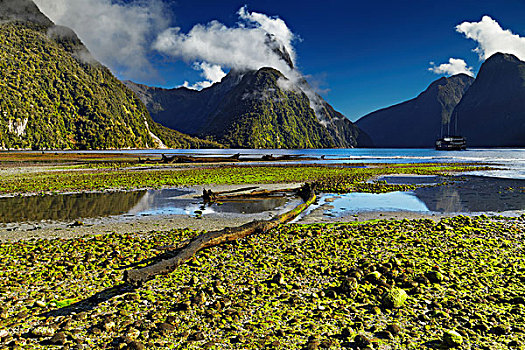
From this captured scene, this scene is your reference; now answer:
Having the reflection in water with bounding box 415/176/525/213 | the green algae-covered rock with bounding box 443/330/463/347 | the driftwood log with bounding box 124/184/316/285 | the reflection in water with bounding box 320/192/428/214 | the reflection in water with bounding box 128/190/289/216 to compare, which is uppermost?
the driftwood log with bounding box 124/184/316/285

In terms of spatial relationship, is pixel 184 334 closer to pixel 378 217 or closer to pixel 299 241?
pixel 299 241

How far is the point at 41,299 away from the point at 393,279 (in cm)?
962

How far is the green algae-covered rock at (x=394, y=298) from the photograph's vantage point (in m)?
7.79

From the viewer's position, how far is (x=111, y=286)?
8.98m

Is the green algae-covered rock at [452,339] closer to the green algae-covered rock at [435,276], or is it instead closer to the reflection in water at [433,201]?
the green algae-covered rock at [435,276]

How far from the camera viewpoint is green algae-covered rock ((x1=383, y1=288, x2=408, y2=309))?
779 centimetres

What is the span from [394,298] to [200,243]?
675cm

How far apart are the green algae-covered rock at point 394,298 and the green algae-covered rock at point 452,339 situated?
56.8 inches

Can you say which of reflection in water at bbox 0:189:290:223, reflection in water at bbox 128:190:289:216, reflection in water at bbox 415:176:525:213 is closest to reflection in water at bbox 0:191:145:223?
reflection in water at bbox 0:189:290:223

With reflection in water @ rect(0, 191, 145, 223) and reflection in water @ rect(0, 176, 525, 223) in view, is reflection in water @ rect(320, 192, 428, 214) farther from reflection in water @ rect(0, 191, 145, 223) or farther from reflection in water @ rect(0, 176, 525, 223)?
reflection in water @ rect(0, 191, 145, 223)

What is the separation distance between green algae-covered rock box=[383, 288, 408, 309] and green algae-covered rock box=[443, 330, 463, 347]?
1.44m

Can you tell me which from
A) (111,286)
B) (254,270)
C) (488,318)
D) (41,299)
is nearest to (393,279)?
(488,318)

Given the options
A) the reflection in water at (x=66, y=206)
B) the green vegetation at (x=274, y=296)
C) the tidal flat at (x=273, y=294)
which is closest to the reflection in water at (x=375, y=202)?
the tidal flat at (x=273, y=294)

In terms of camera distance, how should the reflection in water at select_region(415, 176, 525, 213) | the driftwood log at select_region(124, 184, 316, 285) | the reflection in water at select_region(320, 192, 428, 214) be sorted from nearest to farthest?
the driftwood log at select_region(124, 184, 316, 285), the reflection in water at select_region(320, 192, 428, 214), the reflection in water at select_region(415, 176, 525, 213)
